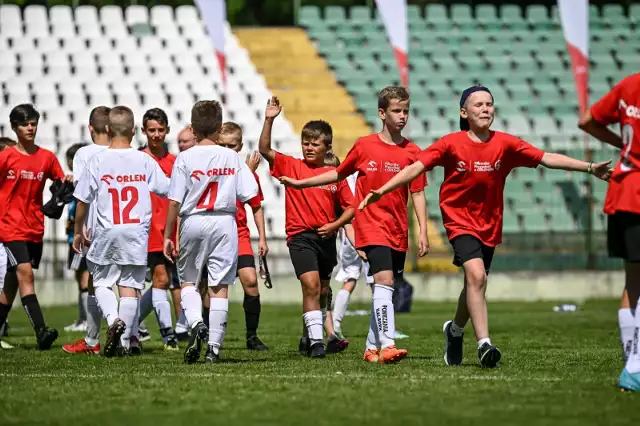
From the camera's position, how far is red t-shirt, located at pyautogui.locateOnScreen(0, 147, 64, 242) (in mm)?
11141

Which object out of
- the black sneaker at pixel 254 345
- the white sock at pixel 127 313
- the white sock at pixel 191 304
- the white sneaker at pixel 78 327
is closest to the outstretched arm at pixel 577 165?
the white sock at pixel 191 304

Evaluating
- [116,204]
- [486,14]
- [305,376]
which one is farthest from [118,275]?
[486,14]

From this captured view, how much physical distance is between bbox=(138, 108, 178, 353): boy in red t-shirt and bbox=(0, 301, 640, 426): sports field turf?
2.27 ft

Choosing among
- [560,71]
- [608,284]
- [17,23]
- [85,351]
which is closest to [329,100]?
[560,71]

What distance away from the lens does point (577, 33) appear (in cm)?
2070

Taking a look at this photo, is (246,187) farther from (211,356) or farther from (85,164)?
(85,164)

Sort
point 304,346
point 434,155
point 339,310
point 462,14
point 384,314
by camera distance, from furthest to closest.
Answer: point 462,14 < point 339,310 < point 304,346 < point 384,314 < point 434,155

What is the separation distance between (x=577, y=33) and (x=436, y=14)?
1312 centimetres

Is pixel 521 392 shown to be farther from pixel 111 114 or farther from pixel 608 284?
pixel 608 284

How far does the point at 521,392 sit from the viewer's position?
663 cm

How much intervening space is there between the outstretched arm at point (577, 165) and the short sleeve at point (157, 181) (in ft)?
10.9

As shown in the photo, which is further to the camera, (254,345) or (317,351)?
(254,345)

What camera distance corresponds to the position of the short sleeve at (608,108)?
22.8 ft

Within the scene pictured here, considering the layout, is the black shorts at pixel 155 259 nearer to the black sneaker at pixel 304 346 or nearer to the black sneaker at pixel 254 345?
the black sneaker at pixel 254 345
